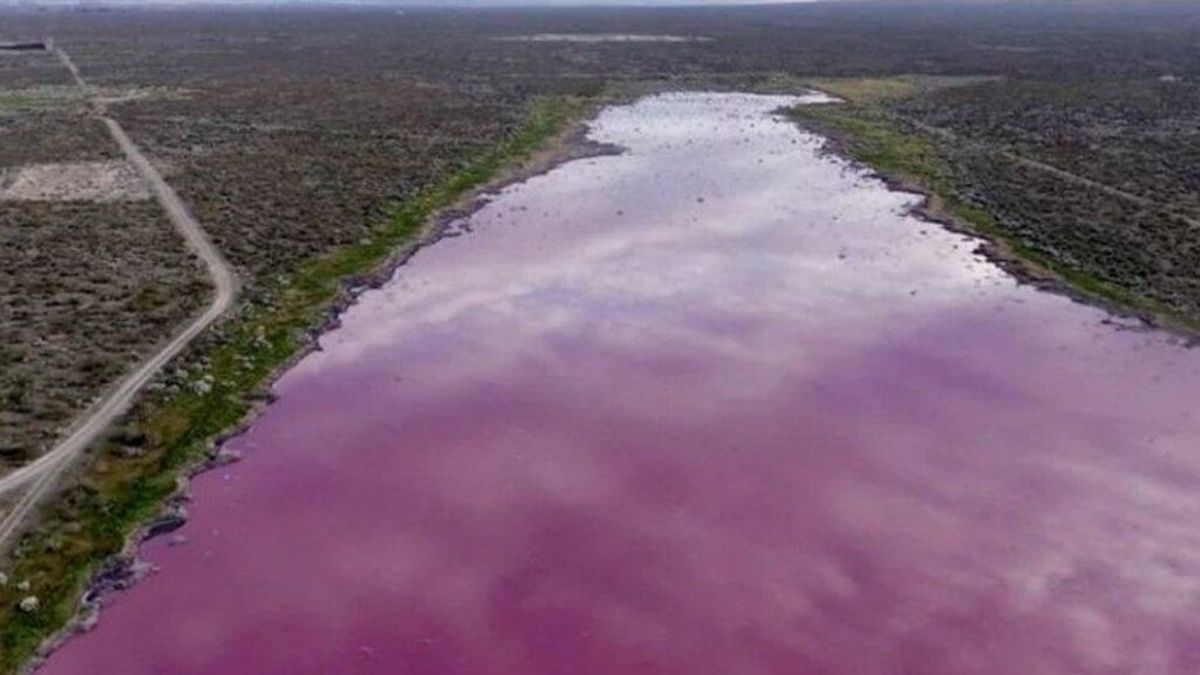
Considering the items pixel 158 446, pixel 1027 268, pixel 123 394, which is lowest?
pixel 158 446

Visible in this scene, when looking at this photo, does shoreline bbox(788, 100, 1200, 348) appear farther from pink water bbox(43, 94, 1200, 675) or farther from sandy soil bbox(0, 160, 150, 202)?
sandy soil bbox(0, 160, 150, 202)

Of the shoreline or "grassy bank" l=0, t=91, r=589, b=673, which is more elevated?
the shoreline

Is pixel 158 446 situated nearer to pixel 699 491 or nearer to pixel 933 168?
pixel 699 491

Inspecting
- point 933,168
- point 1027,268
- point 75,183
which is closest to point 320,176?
point 75,183

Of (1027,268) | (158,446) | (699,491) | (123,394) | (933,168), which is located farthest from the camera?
(933,168)

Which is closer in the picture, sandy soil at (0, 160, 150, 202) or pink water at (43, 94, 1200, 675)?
pink water at (43, 94, 1200, 675)

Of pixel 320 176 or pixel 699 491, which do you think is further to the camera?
pixel 320 176

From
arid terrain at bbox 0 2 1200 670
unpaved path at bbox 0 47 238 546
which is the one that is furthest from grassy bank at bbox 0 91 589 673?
unpaved path at bbox 0 47 238 546
